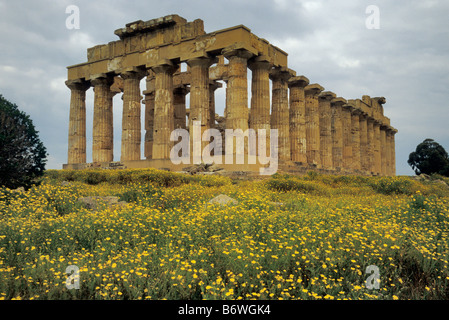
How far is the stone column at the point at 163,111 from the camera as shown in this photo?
25.9 metres

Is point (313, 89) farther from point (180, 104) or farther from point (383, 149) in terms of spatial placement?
point (383, 149)

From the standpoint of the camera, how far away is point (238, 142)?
22875mm

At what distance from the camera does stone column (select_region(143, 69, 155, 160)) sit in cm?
3164

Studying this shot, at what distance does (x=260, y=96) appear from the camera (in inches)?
1007

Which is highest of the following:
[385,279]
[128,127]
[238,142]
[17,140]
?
[128,127]

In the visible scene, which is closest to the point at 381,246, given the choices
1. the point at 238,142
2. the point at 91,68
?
the point at 238,142

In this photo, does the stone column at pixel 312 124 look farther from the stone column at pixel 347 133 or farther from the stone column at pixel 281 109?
the stone column at pixel 347 133

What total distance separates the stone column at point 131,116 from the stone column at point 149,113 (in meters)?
3.57

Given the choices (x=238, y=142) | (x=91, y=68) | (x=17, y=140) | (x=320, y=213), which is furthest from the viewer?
(x=91, y=68)

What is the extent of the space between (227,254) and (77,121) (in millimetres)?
27987

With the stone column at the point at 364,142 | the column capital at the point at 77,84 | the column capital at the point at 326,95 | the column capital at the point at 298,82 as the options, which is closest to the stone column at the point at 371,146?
the stone column at the point at 364,142

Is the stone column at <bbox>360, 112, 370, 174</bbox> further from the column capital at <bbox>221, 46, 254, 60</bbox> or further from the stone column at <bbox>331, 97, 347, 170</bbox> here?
the column capital at <bbox>221, 46, 254, 60</bbox>
